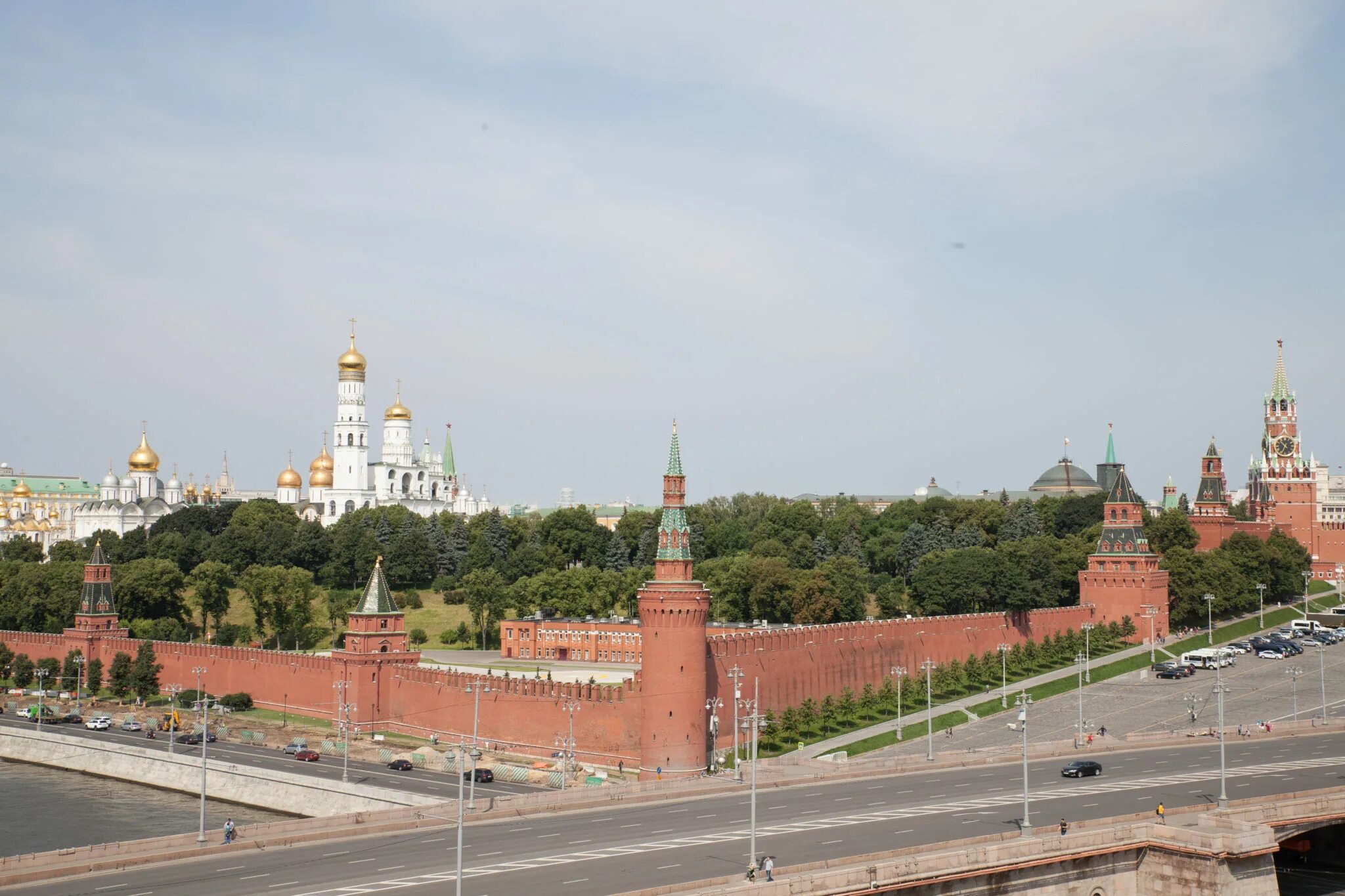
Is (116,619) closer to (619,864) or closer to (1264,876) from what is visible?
(619,864)

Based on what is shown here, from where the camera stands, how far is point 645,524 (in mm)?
144750

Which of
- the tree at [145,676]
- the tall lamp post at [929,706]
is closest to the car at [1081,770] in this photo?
the tall lamp post at [929,706]

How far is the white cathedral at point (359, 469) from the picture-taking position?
587 ft

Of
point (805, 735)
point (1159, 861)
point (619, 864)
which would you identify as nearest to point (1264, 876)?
point (1159, 861)

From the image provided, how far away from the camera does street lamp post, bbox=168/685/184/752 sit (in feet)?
257

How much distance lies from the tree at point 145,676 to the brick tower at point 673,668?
40.7 metres

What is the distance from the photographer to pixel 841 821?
53.5 m

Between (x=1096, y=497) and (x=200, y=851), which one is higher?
(x=1096, y=497)

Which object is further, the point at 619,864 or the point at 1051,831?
the point at 1051,831

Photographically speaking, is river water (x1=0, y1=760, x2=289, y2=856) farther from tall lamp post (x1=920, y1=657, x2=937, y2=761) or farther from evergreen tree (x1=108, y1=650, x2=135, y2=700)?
tall lamp post (x1=920, y1=657, x2=937, y2=761)

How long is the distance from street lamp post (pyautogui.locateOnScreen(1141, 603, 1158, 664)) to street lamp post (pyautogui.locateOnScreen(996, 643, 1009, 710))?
355 inches

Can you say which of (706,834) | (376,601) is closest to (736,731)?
(706,834)

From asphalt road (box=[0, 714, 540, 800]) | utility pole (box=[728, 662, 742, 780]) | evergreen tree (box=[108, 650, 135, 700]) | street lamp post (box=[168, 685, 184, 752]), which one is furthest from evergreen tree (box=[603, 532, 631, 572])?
utility pole (box=[728, 662, 742, 780])

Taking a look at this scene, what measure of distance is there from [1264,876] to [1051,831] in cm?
844
